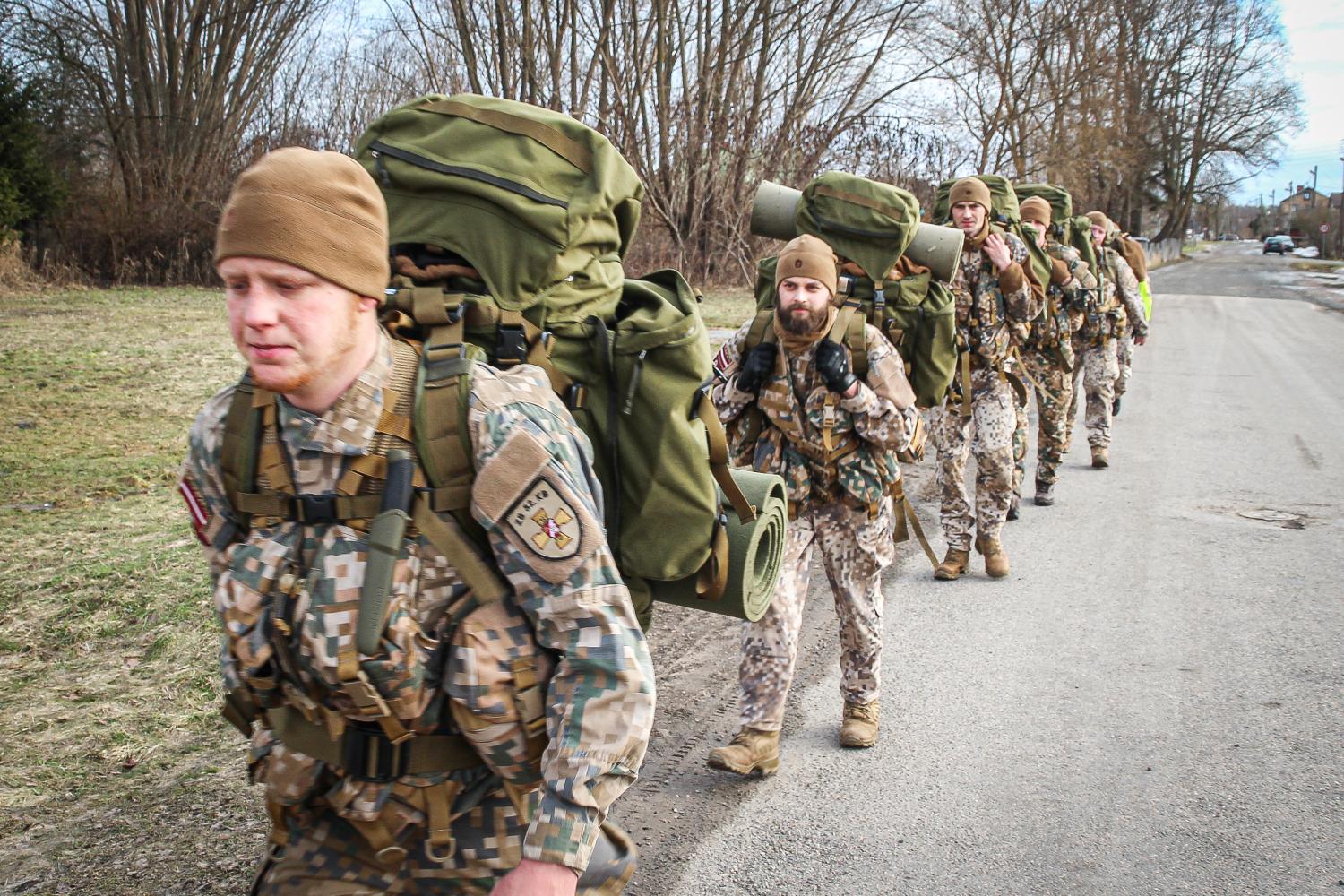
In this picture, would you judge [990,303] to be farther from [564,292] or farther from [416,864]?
[416,864]

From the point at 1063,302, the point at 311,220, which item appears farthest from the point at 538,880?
the point at 1063,302

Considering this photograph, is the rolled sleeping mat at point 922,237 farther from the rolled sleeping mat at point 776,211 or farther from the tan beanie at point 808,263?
the tan beanie at point 808,263

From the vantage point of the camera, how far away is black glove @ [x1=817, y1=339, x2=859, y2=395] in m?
4.26

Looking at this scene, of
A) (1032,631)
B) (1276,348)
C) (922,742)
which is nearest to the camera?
(922,742)

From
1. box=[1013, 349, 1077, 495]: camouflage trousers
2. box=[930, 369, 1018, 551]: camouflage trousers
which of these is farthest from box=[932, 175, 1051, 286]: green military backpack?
box=[1013, 349, 1077, 495]: camouflage trousers

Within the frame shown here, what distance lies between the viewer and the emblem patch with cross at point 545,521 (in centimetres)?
180

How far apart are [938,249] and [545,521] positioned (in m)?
3.51

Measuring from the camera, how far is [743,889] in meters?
3.50

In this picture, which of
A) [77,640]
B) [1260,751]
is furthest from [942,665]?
[77,640]

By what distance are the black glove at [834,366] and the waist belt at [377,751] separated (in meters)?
2.61

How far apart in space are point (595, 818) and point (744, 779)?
257cm

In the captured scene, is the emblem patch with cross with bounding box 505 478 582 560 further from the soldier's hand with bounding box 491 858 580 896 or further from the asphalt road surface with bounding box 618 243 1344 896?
the asphalt road surface with bounding box 618 243 1344 896

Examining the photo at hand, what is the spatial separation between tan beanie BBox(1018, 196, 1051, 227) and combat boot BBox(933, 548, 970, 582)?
121 inches

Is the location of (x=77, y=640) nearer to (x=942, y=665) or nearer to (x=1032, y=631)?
(x=942, y=665)
